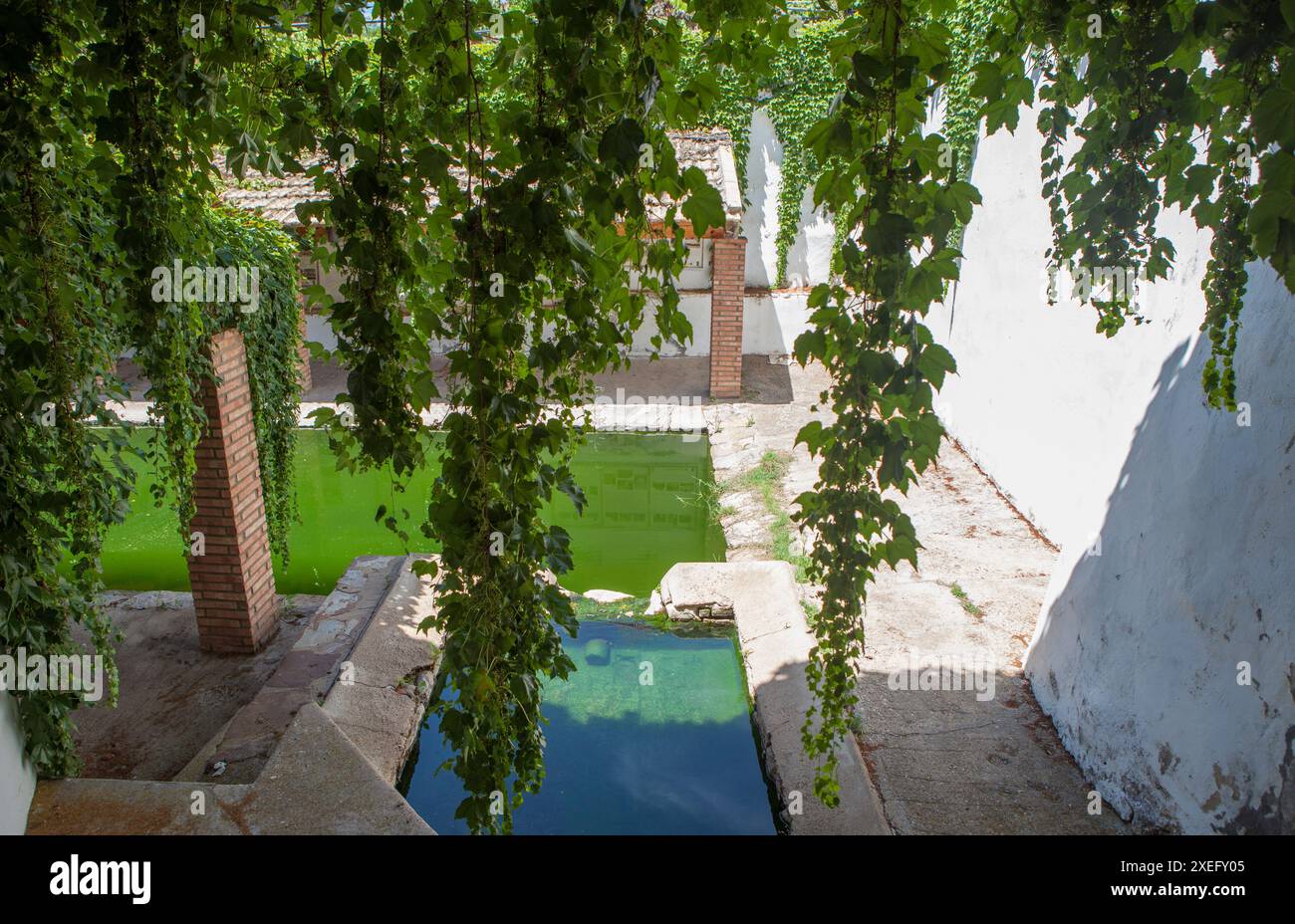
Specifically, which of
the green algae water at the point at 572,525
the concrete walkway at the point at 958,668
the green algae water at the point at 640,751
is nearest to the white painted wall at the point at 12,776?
the green algae water at the point at 640,751

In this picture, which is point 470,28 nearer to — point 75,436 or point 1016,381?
point 75,436

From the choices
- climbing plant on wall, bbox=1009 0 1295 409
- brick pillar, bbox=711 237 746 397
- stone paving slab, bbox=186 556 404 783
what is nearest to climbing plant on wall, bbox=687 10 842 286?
brick pillar, bbox=711 237 746 397

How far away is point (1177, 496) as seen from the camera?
A: 154 inches

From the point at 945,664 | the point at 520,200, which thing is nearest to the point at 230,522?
the point at 520,200

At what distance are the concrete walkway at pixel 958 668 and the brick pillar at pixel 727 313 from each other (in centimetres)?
272

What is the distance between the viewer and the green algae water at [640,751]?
4523 mm

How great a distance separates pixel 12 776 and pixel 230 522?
2.40 meters

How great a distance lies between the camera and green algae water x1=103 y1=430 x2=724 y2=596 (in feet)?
24.1

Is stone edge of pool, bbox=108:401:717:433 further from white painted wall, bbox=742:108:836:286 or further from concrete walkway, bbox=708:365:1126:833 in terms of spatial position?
white painted wall, bbox=742:108:836:286

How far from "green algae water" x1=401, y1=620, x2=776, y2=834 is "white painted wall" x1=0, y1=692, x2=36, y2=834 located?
5.59ft

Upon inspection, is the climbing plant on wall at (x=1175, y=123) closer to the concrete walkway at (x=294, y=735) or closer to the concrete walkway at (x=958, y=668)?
the concrete walkway at (x=958, y=668)

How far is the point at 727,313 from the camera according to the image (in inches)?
441
